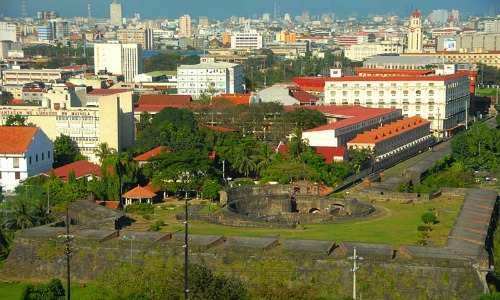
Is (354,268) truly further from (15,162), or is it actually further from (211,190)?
(15,162)

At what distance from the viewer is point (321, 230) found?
17188 millimetres

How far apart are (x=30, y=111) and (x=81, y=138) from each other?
1932 mm

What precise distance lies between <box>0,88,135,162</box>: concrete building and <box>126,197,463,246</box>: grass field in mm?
6747

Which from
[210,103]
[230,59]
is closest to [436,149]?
[210,103]

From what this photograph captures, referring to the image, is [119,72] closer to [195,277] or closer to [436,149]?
[436,149]

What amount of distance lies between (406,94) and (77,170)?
16.6 meters

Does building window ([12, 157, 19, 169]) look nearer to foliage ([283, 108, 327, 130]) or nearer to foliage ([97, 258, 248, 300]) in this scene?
foliage ([283, 108, 327, 130])

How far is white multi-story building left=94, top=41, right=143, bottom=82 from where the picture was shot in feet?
189

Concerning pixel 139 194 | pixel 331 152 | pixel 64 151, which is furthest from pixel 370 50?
pixel 139 194

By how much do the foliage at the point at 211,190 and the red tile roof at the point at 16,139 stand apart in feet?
14.8

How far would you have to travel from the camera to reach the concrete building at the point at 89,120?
25.3m

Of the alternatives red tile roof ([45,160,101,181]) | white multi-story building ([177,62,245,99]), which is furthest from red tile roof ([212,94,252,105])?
red tile roof ([45,160,101,181])

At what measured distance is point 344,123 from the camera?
27844 millimetres

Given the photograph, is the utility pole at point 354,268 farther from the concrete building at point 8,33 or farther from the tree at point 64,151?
the concrete building at point 8,33
